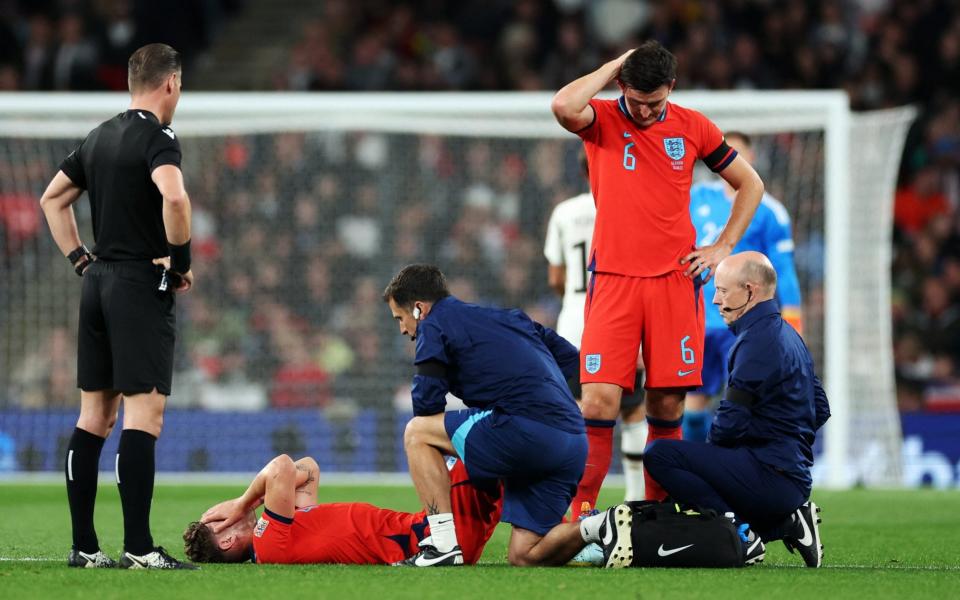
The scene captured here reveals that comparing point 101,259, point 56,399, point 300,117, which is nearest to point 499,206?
point 300,117

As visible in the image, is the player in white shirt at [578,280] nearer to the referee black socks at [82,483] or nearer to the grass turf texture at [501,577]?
the grass turf texture at [501,577]

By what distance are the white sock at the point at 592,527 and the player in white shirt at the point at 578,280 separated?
2.81m

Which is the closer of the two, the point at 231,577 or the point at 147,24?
the point at 231,577

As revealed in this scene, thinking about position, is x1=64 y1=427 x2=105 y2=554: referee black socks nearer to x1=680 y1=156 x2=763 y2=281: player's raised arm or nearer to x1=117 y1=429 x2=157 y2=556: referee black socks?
x1=117 y1=429 x2=157 y2=556: referee black socks

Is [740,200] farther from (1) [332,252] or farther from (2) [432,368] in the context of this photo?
(1) [332,252]

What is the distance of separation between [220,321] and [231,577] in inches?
307

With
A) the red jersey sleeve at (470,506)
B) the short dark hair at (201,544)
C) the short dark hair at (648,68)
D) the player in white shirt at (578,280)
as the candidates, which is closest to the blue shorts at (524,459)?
the red jersey sleeve at (470,506)

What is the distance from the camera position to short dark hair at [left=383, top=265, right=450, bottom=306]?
5812 millimetres

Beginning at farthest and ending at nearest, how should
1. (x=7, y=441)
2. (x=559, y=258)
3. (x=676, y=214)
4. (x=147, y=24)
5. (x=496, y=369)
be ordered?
(x=147, y=24) → (x=7, y=441) → (x=559, y=258) → (x=676, y=214) → (x=496, y=369)

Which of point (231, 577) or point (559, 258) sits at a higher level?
point (559, 258)

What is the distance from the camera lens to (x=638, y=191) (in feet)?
21.1

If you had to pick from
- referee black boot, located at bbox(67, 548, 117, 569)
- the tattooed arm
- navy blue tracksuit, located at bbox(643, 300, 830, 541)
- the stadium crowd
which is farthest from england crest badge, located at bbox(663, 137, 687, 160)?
the stadium crowd

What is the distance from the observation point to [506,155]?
12914mm

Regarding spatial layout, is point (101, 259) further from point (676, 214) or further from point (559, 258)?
point (559, 258)
